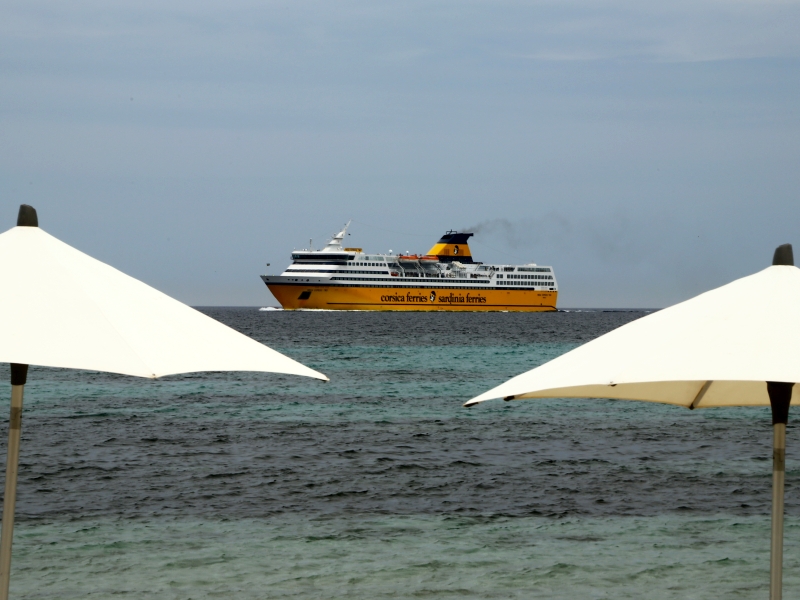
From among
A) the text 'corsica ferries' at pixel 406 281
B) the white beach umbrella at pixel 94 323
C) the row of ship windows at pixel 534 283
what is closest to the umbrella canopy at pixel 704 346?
the white beach umbrella at pixel 94 323

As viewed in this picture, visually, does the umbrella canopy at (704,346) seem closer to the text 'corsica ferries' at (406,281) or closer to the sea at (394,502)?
the sea at (394,502)

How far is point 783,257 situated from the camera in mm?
3867

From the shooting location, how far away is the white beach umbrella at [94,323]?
331 cm

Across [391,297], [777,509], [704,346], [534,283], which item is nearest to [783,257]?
[704,346]

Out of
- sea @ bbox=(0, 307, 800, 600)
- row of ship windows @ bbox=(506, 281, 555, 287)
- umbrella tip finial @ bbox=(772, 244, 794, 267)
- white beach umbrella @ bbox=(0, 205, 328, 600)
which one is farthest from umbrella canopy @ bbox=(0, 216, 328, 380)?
row of ship windows @ bbox=(506, 281, 555, 287)

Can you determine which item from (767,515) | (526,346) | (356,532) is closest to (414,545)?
(356,532)

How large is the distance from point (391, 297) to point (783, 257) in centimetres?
9066

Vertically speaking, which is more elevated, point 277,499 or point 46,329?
point 46,329

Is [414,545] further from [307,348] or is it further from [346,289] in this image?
[346,289]

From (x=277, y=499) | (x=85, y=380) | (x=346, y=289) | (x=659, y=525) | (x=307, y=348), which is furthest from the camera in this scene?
(x=346, y=289)

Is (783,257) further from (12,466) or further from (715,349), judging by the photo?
(12,466)

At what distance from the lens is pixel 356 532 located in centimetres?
964

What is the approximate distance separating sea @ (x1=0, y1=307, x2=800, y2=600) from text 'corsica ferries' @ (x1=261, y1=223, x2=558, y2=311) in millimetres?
69037

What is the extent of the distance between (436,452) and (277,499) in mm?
4816
